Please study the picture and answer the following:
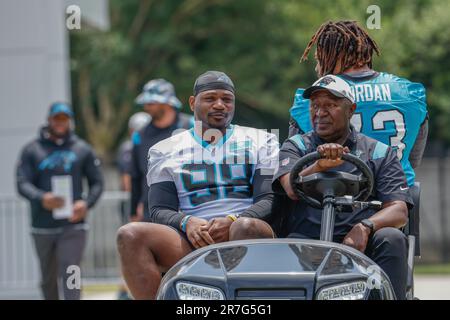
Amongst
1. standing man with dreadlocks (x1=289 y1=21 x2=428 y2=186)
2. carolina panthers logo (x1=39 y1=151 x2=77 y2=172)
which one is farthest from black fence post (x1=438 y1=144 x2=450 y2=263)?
standing man with dreadlocks (x1=289 y1=21 x2=428 y2=186)

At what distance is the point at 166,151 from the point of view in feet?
18.0

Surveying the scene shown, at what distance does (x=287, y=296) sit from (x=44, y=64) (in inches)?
397

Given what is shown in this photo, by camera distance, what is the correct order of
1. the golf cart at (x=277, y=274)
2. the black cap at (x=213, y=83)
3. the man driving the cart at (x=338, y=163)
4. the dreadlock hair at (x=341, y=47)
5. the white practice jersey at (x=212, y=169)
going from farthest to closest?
the dreadlock hair at (x=341, y=47)
the black cap at (x=213, y=83)
the white practice jersey at (x=212, y=169)
the man driving the cart at (x=338, y=163)
the golf cart at (x=277, y=274)

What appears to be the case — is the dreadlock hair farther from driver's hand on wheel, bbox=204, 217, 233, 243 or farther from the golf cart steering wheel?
driver's hand on wheel, bbox=204, 217, 233, 243

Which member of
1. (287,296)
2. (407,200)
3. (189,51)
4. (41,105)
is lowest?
(287,296)

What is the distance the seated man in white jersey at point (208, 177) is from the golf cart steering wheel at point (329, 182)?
28 centimetres

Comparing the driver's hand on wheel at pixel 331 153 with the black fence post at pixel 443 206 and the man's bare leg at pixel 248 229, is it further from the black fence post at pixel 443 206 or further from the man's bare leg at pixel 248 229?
the black fence post at pixel 443 206

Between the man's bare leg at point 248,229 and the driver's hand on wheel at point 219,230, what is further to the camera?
the driver's hand on wheel at point 219,230

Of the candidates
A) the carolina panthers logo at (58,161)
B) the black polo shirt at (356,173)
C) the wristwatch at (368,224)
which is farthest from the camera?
the carolina panthers logo at (58,161)

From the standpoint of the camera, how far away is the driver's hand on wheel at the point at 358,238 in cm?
464

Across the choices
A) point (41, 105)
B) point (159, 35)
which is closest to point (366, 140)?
point (41, 105)

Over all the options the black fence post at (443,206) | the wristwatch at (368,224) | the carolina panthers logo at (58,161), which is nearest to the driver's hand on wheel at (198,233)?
the wristwatch at (368,224)

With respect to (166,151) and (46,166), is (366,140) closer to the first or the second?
(166,151)

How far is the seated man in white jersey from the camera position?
495cm
